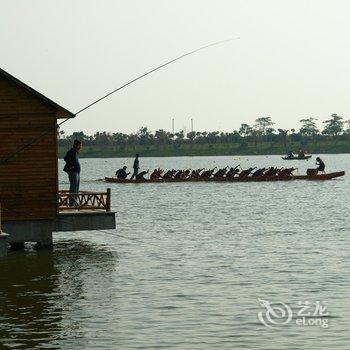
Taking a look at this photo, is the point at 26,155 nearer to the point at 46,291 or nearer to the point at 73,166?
the point at 73,166

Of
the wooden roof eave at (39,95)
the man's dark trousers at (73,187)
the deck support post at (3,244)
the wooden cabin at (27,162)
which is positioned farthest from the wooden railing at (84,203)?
the deck support post at (3,244)

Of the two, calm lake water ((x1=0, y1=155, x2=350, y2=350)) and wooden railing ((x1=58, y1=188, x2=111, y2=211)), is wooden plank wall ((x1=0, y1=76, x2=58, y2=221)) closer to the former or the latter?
wooden railing ((x1=58, y1=188, x2=111, y2=211))

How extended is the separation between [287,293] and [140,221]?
2761 centimetres

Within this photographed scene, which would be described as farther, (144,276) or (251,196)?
(251,196)

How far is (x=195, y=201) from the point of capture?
72.5m

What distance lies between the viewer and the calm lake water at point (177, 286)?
19.4 metres

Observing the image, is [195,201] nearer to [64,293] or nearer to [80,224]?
[80,224]

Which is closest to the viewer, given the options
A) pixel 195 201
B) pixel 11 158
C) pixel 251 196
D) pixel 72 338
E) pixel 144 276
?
pixel 72 338

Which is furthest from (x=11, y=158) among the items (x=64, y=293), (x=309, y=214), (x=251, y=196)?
(x=251, y=196)
